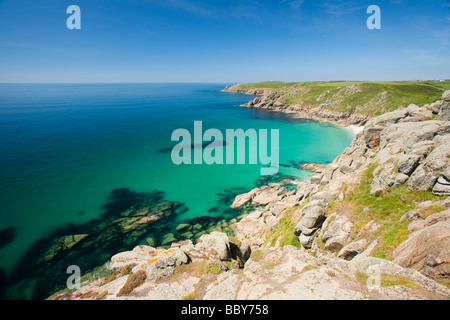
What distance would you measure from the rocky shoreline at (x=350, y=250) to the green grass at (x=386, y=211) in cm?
7

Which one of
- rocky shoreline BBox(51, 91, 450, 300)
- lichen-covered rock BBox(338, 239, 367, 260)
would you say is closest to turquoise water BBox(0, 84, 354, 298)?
rocky shoreline BBox(51, 91, 450, 300)

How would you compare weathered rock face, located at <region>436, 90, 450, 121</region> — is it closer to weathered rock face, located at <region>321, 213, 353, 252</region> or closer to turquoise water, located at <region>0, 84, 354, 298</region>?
weathered rock face, located at <region>321, 213, 353, 252</region>

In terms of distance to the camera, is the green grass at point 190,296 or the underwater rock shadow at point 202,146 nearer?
the green grass at point 190,296

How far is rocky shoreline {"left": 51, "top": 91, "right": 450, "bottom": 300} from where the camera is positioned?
444 inches

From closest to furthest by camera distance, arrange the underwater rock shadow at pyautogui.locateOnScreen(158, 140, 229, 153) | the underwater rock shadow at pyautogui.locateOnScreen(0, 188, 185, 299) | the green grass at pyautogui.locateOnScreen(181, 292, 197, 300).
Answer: the green grass at pyautogui.locateOnScreen(181, 292, 197, 300)
the underwater rock shadow at pyautogui.locateOnScreen(0, 188, 185, 299)
the underwater rock shadow at pyautogui.locateOnScreen(158, 140, 229, 153)

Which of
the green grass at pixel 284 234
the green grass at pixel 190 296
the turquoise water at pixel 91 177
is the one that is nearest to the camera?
the green grass at pixel 190 296

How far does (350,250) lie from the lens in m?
17.4

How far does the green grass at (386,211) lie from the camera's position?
15180mm

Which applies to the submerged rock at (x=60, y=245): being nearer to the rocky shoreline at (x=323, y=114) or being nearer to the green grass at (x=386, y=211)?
the green grass at (x=386, y=211)

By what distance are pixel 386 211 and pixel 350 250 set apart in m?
6.09

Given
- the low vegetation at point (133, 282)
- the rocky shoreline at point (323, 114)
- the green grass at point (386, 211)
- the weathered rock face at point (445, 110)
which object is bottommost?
the low vegetation at point (133, 282)

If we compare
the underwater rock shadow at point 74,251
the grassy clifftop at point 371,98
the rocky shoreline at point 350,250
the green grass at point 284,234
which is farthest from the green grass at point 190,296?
the grassy clifftop at point 371,98

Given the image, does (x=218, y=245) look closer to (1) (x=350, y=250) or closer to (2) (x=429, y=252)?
(1) (x=350, y=250)

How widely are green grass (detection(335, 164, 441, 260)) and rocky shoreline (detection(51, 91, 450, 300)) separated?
0.24ft
